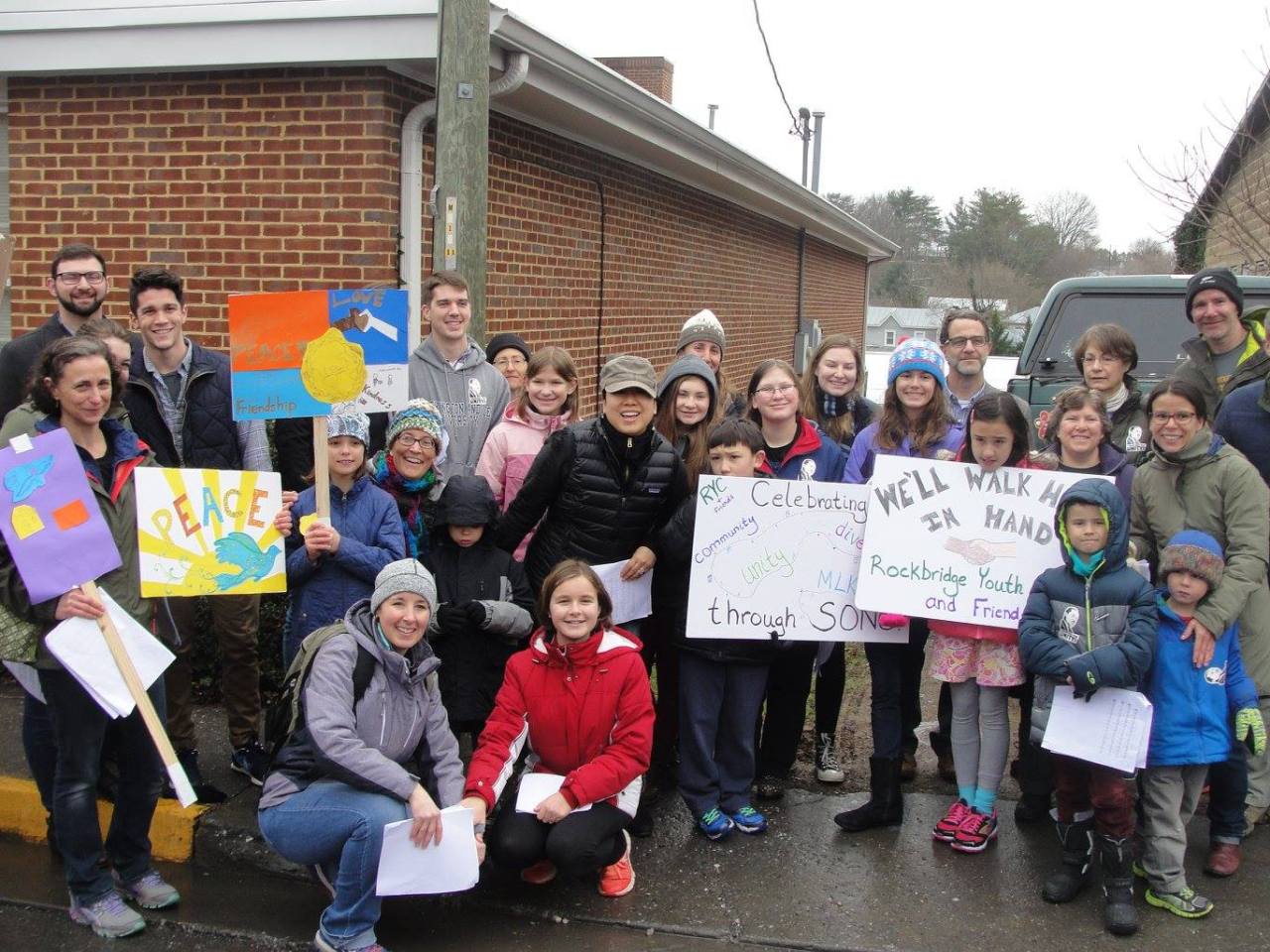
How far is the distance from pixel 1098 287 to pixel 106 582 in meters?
7.24

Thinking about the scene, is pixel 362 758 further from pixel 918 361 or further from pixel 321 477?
pixel 918 361

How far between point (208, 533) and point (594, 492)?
1.40 metres

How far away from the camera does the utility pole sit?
17.0 feet

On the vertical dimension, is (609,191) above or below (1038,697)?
above

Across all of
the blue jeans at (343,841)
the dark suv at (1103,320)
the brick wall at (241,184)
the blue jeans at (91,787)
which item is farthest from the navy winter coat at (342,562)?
the dark suv at (1103,320)

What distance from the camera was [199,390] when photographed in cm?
452

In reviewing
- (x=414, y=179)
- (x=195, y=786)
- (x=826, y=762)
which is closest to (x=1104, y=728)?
(x=826, y=762)

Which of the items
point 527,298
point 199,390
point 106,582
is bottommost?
point 106,582

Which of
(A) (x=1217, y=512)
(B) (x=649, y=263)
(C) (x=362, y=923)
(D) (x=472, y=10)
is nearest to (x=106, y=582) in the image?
(C) (x=362, y=923)

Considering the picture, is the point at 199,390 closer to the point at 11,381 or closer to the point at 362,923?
the point at 11,381

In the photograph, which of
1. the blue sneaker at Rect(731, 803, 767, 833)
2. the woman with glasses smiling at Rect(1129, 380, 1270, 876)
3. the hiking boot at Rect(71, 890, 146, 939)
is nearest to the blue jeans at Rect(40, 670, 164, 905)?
the hiking boot at Rect(71, 890, 146, 939)

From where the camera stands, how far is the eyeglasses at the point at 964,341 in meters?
5.35

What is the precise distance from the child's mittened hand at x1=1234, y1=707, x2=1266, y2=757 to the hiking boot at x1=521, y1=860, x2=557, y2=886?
242 cm

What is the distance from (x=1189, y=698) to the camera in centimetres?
396
